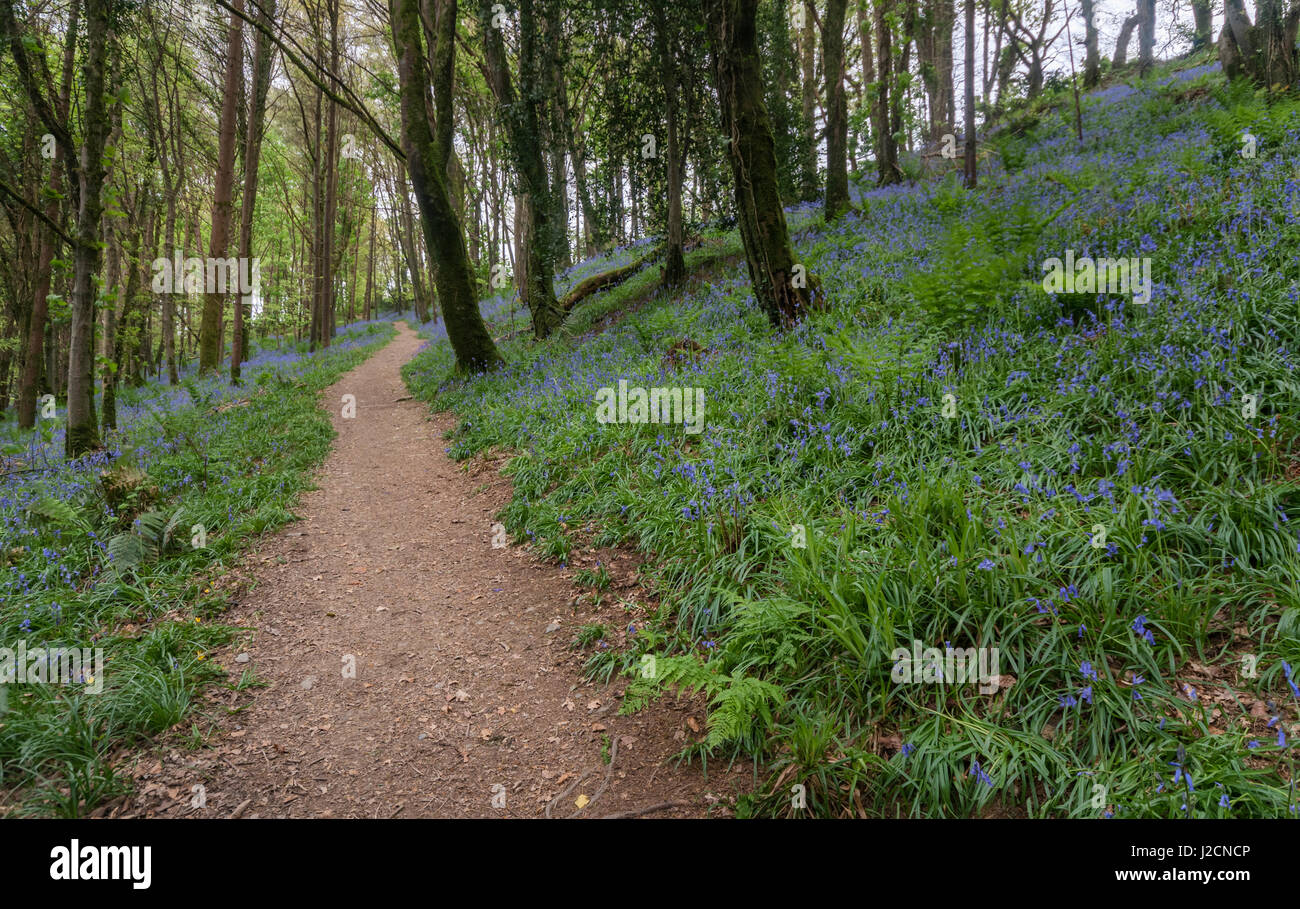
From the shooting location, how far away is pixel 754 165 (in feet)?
23.6

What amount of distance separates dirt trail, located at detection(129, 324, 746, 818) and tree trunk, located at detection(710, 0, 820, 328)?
4657mm

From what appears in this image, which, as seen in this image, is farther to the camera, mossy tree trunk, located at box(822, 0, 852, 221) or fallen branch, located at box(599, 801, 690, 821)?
mossy tree trunk, located at box(822, 0, 852, 221)

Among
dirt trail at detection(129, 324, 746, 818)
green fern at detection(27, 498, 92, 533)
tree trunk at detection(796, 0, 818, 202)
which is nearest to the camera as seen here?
dirt trail at detection(129, 324, 746, 818)

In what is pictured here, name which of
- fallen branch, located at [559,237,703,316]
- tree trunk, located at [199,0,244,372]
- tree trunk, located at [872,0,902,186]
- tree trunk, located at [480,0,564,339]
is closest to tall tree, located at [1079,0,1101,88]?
tree trunk, located at [872,0,902,186]

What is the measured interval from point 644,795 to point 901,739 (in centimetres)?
122

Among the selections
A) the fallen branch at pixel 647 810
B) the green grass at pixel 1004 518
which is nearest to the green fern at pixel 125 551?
the green grass at pixel 1004 518

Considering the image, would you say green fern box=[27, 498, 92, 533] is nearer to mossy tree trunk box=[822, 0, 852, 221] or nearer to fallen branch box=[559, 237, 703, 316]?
fallen branch box=[559, 237, 703, 316]

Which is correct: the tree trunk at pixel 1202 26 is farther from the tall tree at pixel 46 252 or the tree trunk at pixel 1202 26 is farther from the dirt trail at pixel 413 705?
the tall tree at pixel 46 252

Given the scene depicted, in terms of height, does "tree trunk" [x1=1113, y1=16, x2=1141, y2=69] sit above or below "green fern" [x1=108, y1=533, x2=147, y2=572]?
above

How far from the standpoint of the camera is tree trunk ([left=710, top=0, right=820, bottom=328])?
689cm

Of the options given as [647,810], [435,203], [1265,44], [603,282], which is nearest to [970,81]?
[1265,44]

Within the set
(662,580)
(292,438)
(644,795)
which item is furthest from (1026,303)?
(292,438)

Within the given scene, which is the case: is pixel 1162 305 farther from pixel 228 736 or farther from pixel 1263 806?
pixel 228 736
